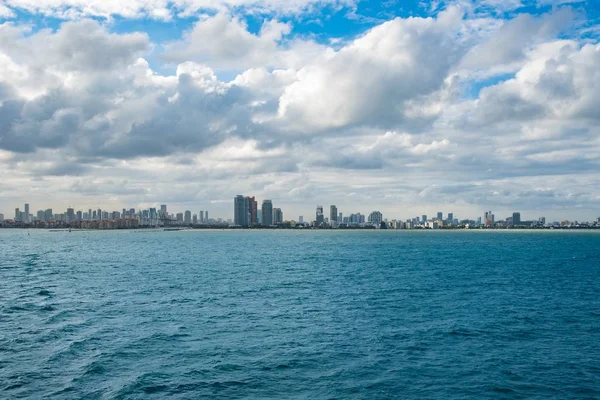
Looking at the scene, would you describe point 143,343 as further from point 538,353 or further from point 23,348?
point 538,353

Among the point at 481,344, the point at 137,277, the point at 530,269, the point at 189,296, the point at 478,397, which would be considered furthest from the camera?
the point at 530,269

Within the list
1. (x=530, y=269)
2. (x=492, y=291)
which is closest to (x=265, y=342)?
(x=492, y=291)

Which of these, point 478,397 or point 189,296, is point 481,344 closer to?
point 478,397

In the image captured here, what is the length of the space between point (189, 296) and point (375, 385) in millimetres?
40896

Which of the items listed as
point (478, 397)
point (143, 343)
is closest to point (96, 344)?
point (143, 343)

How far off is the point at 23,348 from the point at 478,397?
112 feet

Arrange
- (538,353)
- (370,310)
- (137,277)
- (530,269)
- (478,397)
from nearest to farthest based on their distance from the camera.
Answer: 1. (478,397)
2. (538,353)
3. (370,310)
4. (137,277)
5. (530,269)

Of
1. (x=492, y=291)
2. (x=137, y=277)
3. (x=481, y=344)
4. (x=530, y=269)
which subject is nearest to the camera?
(x=481, y=344)

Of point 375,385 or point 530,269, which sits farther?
point 530,269

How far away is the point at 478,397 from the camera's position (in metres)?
30.7

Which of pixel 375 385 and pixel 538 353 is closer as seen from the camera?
pixel 375 385

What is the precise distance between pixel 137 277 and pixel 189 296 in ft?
89.1

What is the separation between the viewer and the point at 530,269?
108 metres

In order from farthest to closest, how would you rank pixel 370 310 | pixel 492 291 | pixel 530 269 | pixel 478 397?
pixel 530 269, pixel 492 291, pixel 370 310, pixel 478 397
